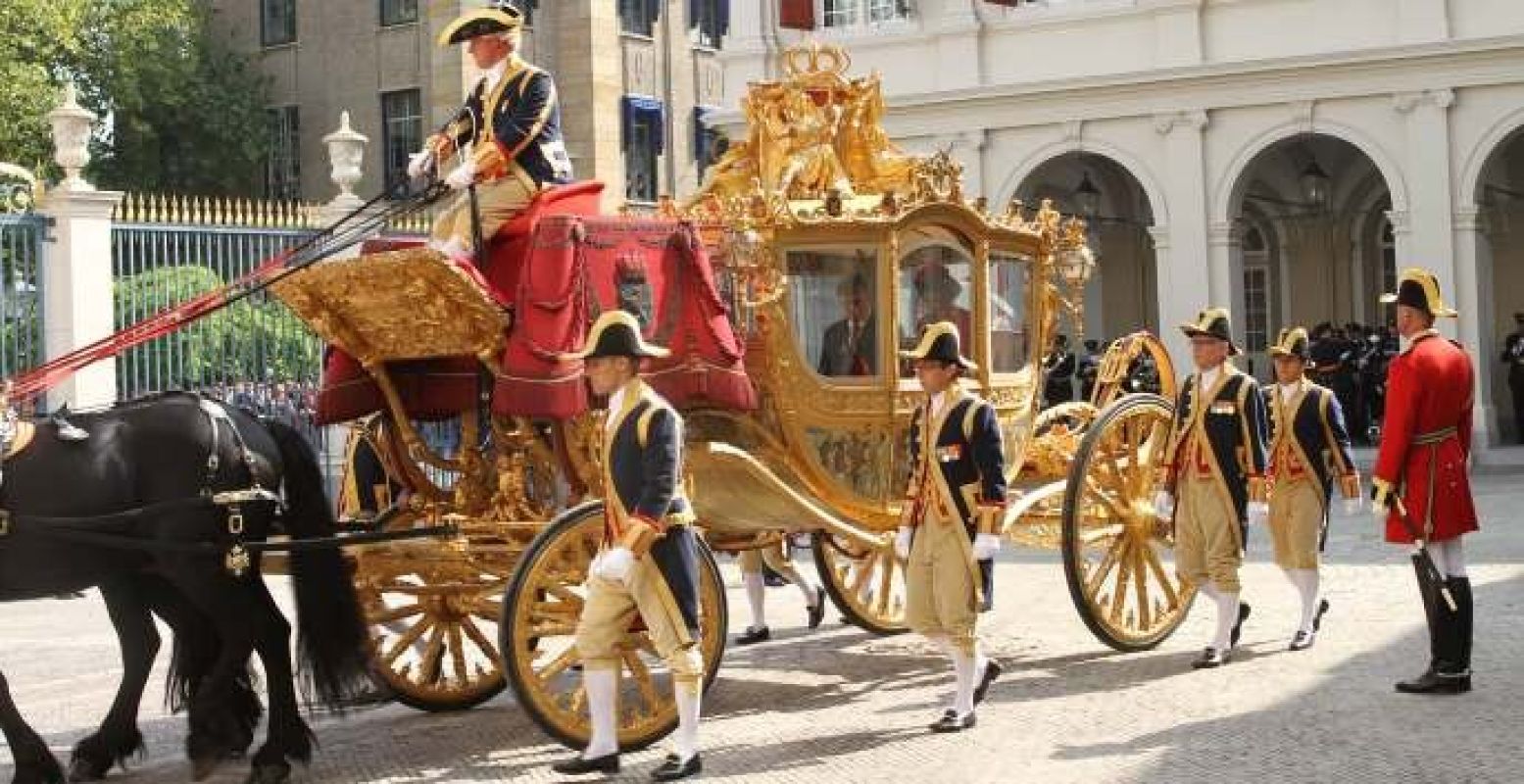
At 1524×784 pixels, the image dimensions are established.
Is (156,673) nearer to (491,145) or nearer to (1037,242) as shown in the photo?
(491,145)

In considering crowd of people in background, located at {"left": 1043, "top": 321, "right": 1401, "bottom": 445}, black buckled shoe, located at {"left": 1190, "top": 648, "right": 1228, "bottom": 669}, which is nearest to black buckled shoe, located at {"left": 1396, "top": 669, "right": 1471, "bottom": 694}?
black buckled shoe, located at {"left": 1190, "top": 648, "right": 1228, "bottom": 669}

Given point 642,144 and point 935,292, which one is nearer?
point 935,292

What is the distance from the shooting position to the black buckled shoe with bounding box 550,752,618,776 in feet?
24.7

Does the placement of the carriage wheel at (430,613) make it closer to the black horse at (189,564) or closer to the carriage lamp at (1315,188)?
the black horse at (189,564)

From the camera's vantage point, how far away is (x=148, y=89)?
33.7 metres

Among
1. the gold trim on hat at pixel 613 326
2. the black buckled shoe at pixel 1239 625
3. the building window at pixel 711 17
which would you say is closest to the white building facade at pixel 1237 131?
the building window at pixel 711 17

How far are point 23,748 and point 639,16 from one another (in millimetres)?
29138

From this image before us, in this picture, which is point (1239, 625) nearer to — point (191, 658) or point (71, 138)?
point (191, 658)

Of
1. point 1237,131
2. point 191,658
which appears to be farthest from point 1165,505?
point 1237,131

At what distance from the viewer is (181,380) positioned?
18188 millimetres

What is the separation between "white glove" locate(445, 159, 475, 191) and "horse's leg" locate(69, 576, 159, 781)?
208 centimetres

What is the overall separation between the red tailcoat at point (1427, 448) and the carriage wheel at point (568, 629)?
3.06 m

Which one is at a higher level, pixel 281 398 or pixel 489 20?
pixel 489 20

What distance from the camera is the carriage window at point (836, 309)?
31.4 feet
